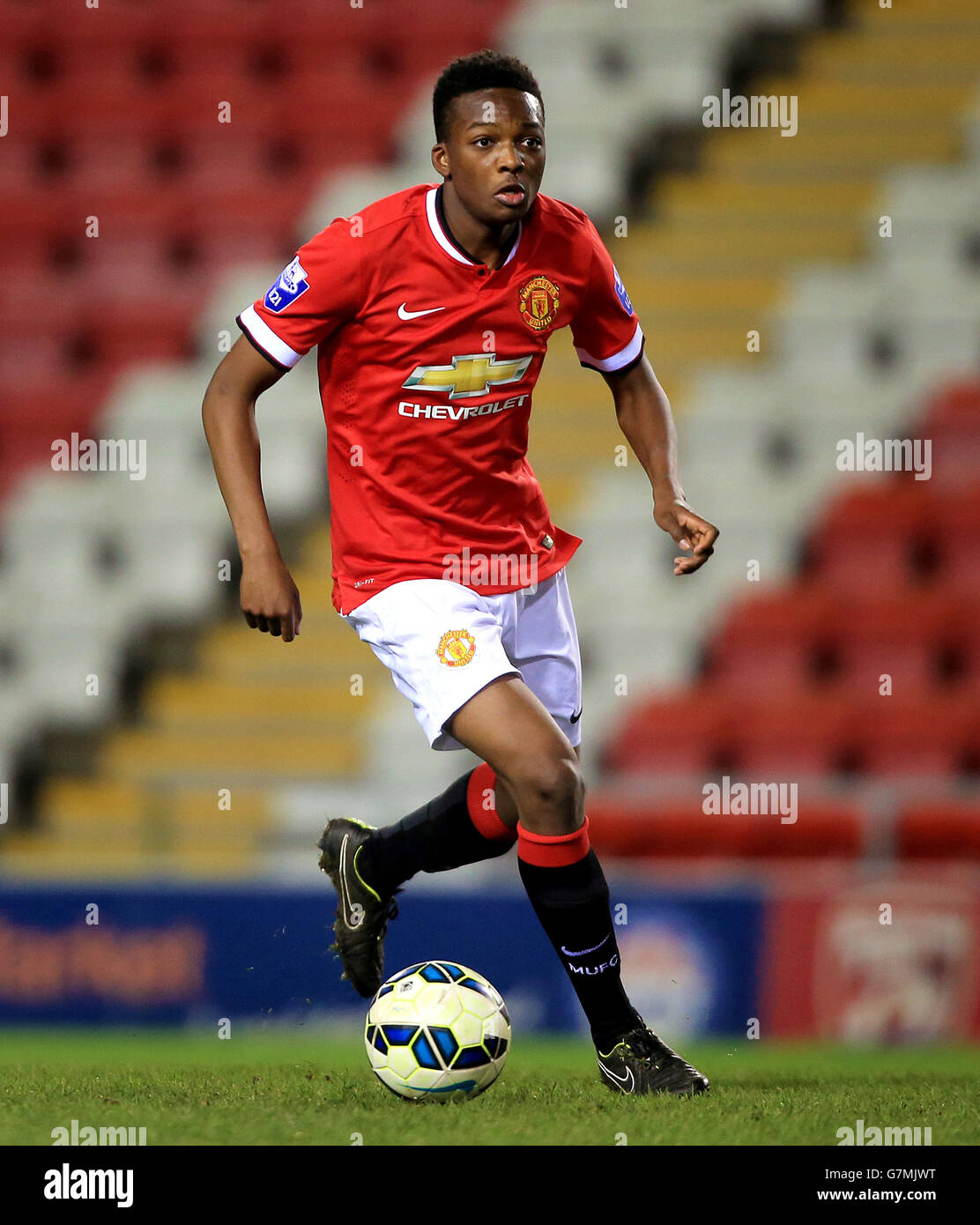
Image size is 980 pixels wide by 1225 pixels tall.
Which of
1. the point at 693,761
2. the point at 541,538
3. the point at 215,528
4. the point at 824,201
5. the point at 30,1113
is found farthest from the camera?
the point at 824,201

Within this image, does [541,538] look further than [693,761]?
No

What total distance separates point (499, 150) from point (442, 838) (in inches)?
66.1

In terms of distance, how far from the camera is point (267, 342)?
378 centimetres

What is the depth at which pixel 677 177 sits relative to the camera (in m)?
10.1

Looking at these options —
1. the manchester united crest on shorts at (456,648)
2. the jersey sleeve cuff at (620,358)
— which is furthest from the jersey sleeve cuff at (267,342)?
the jersey sleeve cuff at (620,358)

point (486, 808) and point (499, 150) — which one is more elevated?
point (499, 150)

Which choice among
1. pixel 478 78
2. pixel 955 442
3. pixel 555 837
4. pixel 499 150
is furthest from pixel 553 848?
pixel 955 442

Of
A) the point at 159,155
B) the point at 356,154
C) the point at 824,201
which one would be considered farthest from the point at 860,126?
the point at 159,155

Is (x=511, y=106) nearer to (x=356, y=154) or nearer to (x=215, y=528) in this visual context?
(x=215, y=528)

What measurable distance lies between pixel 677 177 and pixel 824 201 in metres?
0.90

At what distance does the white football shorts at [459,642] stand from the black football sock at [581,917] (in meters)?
0.33

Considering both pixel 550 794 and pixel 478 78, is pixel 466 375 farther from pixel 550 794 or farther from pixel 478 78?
pixel 550 794

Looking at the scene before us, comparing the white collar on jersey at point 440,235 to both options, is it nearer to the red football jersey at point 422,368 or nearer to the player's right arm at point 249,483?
the red football jersey at point 422,368

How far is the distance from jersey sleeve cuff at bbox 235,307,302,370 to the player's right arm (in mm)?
15
